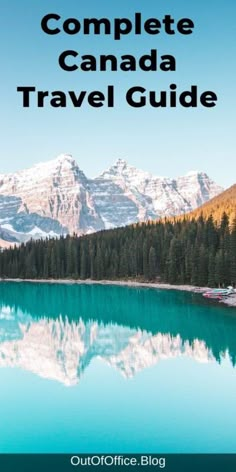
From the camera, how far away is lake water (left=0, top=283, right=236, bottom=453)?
2627 cm

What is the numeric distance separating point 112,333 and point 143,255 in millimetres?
78428

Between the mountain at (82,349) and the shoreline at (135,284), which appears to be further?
the shoreline at (135,284)

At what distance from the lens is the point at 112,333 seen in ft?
211

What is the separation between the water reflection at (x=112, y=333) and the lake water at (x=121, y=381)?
0.13 metres

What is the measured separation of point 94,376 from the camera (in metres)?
41.8

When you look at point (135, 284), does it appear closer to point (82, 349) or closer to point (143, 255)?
point (143, 255)

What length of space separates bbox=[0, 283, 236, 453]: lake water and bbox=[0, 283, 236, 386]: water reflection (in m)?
0.13

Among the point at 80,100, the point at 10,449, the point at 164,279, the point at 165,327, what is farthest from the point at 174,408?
the point at 164,279

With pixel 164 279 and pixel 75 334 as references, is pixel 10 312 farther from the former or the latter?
pixel 164 279

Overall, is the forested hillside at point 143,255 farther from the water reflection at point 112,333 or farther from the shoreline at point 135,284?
the water reflection at point 112,333

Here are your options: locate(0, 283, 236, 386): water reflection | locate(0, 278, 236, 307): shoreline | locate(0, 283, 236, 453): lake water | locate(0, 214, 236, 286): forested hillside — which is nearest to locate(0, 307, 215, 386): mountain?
locate(0, 283, 236, 386): water reflection

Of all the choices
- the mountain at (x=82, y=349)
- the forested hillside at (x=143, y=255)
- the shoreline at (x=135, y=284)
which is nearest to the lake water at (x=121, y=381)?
the mountain at (x=82, y=349)

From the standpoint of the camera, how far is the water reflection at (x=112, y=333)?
47.7m

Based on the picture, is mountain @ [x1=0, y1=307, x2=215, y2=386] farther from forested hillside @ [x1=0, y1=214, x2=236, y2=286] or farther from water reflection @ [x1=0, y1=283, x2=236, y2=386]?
forested hillside @ [x1=0, y1=214, x2=236, y2=286]
